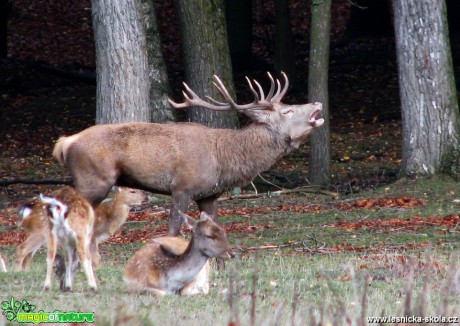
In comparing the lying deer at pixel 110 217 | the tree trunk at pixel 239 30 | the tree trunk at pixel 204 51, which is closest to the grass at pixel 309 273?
the lying deer at pixel 110 217

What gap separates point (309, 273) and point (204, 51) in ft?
24.9

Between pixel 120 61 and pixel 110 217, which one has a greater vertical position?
pixel 120 61

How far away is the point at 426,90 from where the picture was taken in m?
14.3

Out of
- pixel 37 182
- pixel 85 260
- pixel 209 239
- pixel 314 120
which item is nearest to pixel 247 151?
pixel 314 120

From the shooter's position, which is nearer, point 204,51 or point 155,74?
point 204,51

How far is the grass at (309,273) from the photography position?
18.9 ft

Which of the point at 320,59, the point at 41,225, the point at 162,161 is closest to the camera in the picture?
the point at 41,225

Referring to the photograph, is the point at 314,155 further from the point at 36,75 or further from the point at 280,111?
the point at 36,75

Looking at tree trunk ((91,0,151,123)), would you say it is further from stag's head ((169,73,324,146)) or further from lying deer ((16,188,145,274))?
stag's head ((169,73,324,146))

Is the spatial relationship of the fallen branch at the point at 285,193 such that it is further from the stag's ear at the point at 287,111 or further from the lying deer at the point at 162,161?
the lying deer at the point at 162,161

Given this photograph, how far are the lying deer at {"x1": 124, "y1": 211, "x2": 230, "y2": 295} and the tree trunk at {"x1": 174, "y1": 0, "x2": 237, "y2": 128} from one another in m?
7.75

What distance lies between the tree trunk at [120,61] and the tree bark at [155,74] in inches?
84.2

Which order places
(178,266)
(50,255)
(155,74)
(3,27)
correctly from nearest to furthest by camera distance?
(178,266) < (50,255) < (155,74) < (3,27)

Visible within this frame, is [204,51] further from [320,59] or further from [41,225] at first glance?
[41,225]
